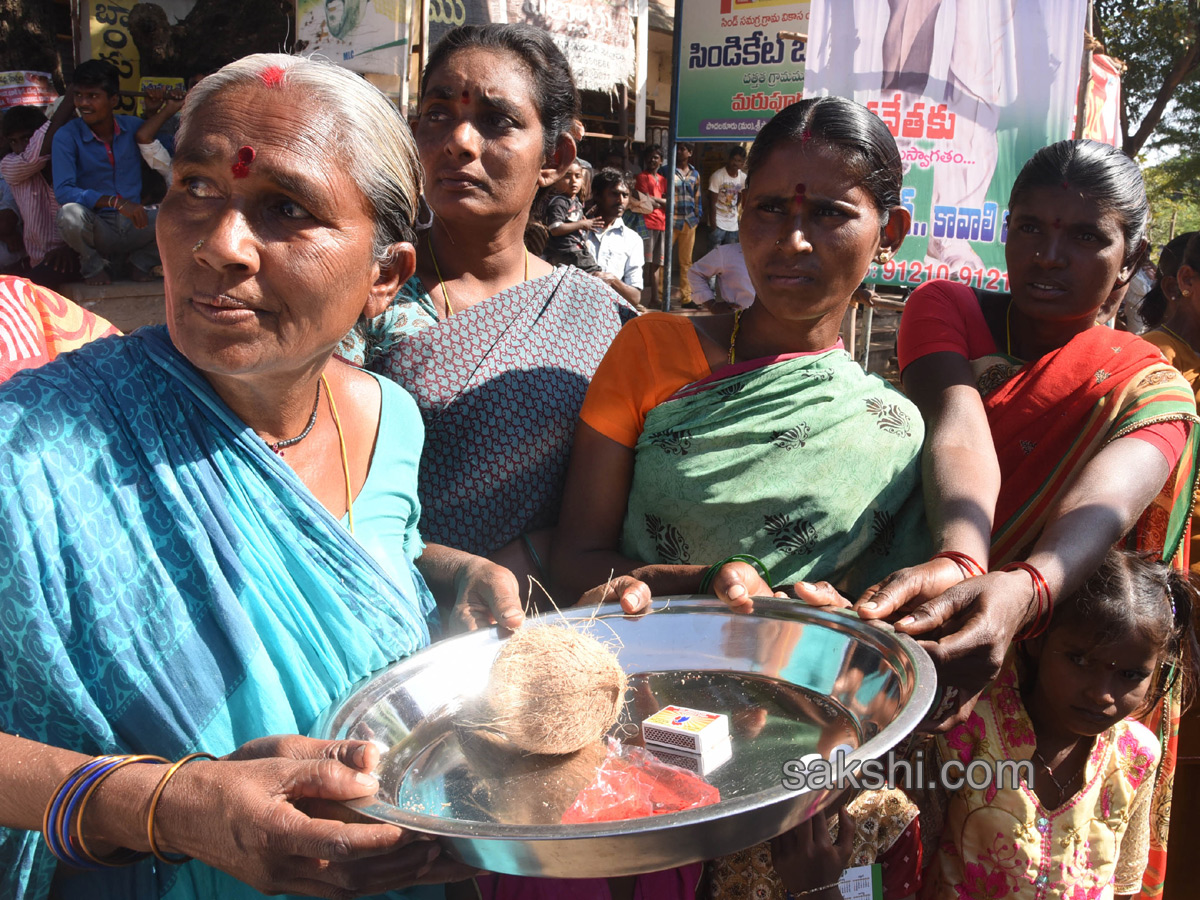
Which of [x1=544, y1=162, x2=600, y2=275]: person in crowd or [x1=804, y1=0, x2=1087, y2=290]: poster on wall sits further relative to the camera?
[x1=544, y1=162, x2=600, y2=275]: person in crowd

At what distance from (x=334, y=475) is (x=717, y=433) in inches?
37.8

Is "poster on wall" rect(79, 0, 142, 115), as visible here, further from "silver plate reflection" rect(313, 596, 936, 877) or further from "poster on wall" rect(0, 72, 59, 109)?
"silver plate reflection" rect(313, 596, 936, 877)

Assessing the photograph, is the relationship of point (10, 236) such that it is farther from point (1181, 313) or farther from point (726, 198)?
point (726, 198)

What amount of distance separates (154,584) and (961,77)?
5.87 m

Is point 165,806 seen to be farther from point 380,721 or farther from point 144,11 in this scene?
point 144,11

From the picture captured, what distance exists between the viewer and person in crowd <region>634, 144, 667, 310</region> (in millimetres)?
13430

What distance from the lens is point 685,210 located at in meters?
14.1

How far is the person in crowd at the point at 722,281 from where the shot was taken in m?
9.65

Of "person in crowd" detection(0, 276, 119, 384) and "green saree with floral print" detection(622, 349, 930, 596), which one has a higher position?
"person in crowd" detection(0, 276, 119, 384)

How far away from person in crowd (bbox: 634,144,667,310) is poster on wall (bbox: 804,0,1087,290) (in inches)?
302

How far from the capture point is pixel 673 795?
1.58 m

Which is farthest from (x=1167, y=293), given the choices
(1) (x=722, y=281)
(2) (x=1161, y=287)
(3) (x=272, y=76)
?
(1) (x=722, y=281)

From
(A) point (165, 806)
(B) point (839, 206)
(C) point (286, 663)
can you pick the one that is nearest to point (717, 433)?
(B) point (839, 206)

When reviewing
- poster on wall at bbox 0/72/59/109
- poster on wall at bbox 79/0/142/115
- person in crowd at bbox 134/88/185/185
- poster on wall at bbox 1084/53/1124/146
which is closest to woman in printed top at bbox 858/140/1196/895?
poster on wall at bbox 1084/53/1124/146
